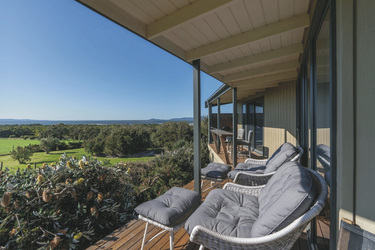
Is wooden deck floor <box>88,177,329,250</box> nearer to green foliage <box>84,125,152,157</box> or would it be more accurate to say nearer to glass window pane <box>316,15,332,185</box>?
glass window pane <box>316,15,332,185</box>

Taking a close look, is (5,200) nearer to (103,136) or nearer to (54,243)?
(54,243)

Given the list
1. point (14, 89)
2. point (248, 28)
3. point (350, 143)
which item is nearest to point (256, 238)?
point (350, 143)

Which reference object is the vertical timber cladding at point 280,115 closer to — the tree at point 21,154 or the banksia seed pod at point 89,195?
the banksia seed pod at point 89,195

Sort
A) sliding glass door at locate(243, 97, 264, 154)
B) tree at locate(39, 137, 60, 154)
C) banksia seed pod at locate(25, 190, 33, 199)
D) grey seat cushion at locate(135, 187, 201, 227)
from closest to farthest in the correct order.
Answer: grey seat cushion at locate(135, 187, 201, 227) < banksia seed pod at locate(25, 190, 33, 199) < tree at locate(39, 137, 60, 154) < sliding glass door at locate(243, 97, 264, 154)

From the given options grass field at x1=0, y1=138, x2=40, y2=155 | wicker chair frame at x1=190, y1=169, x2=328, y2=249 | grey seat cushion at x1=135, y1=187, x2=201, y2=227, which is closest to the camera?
wicker chair frame at x1=190, y1=169, x2=328, y2=249

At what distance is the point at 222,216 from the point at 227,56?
8.40 ft

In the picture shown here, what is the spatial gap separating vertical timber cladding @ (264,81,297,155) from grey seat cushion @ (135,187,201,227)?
393 cm

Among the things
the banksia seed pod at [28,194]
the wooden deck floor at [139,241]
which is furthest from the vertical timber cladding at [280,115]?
the banksia seed pod at [28,194]

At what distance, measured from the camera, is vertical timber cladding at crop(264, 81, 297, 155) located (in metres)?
4.50

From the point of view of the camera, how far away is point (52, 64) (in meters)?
6.94

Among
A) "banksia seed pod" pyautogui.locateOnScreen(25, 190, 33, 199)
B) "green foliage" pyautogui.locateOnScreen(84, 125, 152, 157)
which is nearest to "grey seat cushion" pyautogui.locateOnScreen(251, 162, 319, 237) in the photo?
"banksia seed pod" pyautogui.locateOnScreen(25, 190, 33, 199)

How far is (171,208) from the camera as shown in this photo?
1.62m

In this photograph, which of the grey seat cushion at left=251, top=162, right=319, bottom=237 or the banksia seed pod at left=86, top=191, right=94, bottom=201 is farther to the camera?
the banksia seed pod at left=86, top=191, right=94, bottom=201

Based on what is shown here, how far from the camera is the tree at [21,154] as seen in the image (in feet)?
11.6
